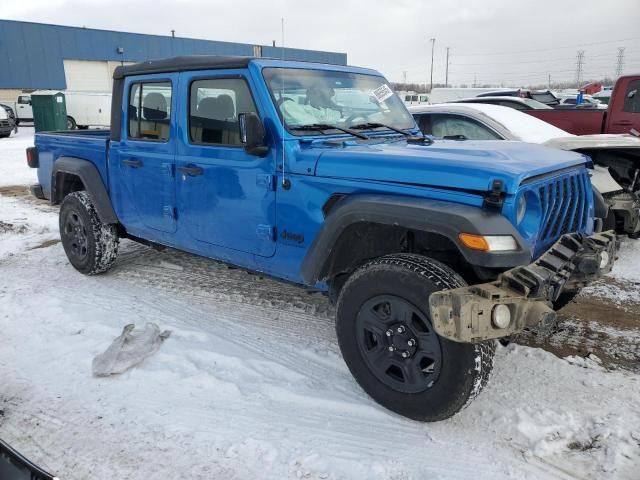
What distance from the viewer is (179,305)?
4.52m

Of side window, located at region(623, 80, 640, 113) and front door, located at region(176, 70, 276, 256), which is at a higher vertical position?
side window, located at region(623, 80, 640, 113)

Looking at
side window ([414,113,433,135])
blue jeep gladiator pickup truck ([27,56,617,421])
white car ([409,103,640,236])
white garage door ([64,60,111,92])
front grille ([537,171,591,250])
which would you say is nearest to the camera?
blue jeep gladiator pickup truck ([27,56,617,421])

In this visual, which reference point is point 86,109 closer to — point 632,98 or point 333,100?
point 632,98

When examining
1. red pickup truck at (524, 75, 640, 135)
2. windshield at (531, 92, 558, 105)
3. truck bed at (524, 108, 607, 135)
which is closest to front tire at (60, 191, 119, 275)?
truck bed at (524, 108, 607, 135)

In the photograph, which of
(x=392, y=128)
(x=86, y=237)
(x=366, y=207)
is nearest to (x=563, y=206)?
(x=366, y=207)

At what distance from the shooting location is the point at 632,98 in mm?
7262

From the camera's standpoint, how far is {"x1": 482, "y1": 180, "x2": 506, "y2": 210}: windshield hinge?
99.8 inches

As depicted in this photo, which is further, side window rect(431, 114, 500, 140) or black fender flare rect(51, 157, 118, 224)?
side window rect(431, 114, 500, 140)

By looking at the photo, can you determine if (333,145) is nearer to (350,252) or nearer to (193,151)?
(350,252)

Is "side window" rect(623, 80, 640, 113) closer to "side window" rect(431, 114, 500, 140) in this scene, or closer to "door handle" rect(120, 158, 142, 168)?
"side window" rect(431, 114, 500, 140)

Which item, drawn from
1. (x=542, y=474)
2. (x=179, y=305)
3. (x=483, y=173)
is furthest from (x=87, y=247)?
(x=542, y=474)

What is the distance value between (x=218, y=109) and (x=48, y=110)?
19.8m

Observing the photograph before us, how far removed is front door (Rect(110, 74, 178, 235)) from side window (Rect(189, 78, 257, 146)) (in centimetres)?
25

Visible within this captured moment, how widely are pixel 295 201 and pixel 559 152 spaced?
174 centimetres
